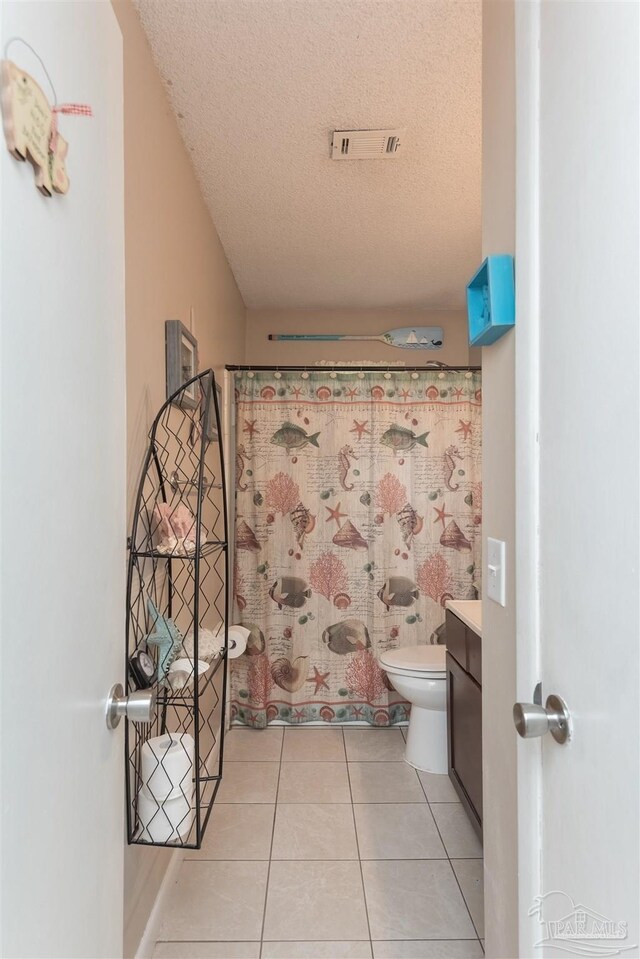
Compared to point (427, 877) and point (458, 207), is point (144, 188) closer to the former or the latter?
point (458, 207)

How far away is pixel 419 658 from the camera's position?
2.63 m

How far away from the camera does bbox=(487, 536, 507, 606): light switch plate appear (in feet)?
3.41

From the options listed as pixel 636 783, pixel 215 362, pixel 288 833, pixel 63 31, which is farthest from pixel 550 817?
pixel 215 362

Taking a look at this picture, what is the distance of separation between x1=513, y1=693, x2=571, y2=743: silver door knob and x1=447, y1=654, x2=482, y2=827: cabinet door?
122cm

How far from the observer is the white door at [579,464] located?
548 millimetres

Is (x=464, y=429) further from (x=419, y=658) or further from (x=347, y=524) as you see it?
(x=419, y=658)

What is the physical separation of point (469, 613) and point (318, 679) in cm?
120

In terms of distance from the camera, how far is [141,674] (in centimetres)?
128

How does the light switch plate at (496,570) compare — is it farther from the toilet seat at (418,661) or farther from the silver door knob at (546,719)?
the toilet seat at (418,661)

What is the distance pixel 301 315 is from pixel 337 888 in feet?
10.6

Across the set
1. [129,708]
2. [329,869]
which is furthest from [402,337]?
[129,708]

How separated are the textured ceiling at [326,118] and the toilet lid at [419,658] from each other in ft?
6.71

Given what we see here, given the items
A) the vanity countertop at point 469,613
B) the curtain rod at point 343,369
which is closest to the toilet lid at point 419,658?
the vanity countertop at point 469,613

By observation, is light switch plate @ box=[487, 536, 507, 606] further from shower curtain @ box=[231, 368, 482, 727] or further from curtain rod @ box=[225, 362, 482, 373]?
curtain rod @ box=[225, 362, 482, 373]
